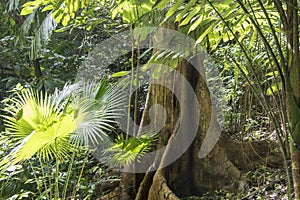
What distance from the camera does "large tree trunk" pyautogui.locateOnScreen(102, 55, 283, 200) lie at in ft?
7.57

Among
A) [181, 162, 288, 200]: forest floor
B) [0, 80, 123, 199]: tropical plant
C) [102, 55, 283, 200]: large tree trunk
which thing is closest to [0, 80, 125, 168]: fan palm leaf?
[0, 80, 123, 199]: tropical plant

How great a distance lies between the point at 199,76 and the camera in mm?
2445

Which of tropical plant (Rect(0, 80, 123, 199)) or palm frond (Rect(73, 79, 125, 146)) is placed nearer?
tropical plant (Rect(0, 80, 123, 199))

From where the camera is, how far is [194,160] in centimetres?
244

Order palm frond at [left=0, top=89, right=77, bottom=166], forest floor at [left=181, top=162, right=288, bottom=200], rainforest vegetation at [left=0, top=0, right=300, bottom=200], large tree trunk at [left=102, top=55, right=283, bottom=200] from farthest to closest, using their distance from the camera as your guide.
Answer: large tree trunk at [left=102, top=55, right=283, bottom=200] < forest floor at [left=181, top=162, right=288, bottom=200] < rainforest vegetation at [left=0, top=0, right=300, bottom=200] < palm frond at [left=0, top=89, right=77, bottom=166]

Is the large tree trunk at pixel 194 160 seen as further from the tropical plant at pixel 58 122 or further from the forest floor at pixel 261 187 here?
the tropical plant at pixel 58 122

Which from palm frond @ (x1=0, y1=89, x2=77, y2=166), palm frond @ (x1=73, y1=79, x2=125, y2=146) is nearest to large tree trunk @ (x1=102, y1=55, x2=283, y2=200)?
palm frond @ (x1=73, y1=79, x2=125, y2=146)

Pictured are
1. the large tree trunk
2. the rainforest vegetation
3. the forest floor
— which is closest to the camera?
the rainforest vegetation

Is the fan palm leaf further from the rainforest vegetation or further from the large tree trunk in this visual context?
the large tree trunk

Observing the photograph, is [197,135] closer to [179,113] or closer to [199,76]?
[179,113]

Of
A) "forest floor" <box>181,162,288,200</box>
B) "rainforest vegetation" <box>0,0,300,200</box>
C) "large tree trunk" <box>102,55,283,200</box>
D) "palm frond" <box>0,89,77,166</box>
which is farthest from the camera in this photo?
"large tree trunk" <box>102,55,283,200</box>

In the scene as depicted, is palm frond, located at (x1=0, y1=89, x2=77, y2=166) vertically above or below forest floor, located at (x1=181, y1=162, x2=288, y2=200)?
above

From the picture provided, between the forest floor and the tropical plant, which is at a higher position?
the tropical plant

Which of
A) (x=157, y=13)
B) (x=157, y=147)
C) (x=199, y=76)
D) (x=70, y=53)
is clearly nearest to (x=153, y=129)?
(x=157, y=147)
